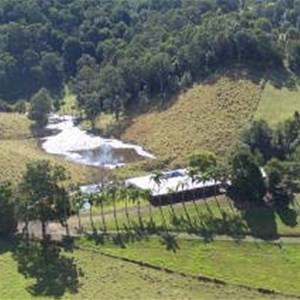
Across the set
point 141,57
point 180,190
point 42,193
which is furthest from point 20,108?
point 42,193

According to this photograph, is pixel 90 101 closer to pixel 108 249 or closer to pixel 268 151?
pixel 268 151

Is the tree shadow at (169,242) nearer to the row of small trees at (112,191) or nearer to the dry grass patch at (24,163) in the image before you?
the row of small trees at (112,191)

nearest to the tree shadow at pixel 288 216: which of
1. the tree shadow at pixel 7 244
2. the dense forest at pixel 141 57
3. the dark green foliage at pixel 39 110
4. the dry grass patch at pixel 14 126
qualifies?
the tree shadow at pixel 7 244

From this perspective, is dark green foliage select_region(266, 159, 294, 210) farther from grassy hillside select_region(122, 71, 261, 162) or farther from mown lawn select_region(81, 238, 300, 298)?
grassy hillside select_region(122, 71, 261, 162)

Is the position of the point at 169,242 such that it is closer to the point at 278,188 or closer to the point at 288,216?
the point at 288,216

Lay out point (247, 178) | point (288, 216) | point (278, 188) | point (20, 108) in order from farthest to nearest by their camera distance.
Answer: point (20, 108), point (278, 188), point (247, 178), point (288, 216)

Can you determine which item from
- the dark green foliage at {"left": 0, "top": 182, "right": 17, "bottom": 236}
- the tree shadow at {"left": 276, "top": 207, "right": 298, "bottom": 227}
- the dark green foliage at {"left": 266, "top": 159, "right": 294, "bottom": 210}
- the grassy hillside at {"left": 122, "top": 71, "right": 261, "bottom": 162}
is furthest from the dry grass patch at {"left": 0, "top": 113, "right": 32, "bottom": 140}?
the tree shadow at {"left": 276, "top": 207, "right": 298, "bottom": 227}

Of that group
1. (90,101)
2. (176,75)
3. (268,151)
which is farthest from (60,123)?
(268,151)
